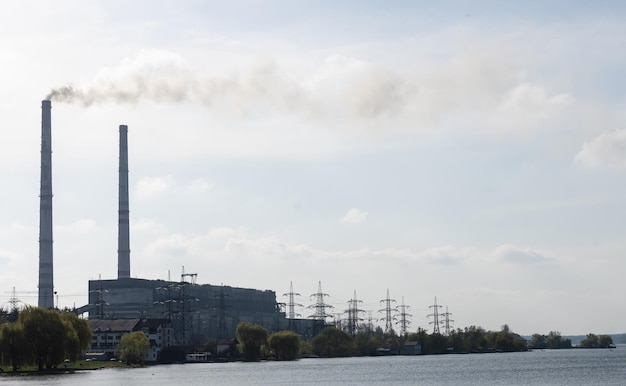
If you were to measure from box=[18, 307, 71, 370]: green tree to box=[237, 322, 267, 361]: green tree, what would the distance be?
191 feet

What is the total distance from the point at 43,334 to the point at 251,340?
61.6m

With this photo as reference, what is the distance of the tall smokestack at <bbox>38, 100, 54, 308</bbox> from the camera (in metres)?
158

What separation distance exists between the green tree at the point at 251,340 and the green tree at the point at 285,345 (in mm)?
1994

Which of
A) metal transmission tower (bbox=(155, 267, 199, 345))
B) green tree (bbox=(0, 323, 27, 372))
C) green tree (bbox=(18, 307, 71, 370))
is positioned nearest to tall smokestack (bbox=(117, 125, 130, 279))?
metal transmission tower (bbox=(155, 267, 199, 345))

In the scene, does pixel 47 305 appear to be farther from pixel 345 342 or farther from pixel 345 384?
pixel 345 384

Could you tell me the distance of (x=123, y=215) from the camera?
593ft

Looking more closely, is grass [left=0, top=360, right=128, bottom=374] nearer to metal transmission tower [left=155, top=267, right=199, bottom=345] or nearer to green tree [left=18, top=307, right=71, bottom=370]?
green tree [left=18, top=307, right=71, bottom=370]

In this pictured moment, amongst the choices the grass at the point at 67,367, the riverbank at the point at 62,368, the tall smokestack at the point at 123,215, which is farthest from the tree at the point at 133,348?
the tall smokestack at the point at 123,215

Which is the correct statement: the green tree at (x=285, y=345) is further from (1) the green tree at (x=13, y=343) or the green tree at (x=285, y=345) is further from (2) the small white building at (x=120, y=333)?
(1) the green tree at (x=13, y=343)

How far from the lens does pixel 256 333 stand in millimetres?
157000

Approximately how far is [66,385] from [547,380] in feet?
141

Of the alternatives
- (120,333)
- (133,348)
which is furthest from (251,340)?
(133,348)

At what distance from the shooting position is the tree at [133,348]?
5266 inches

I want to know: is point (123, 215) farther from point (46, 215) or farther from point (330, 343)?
point (330, 343)
